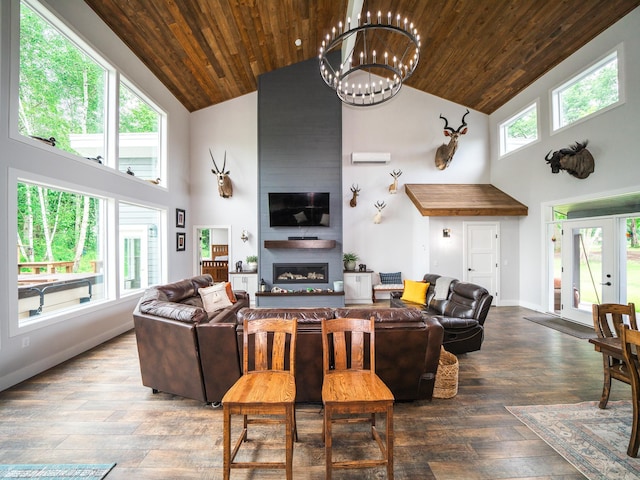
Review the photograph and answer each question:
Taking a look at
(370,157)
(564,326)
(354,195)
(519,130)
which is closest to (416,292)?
(564,326)

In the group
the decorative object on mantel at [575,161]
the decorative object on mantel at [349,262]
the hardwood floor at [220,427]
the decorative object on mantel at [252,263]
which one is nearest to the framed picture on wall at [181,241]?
the decorative object on mantel at [252,263]

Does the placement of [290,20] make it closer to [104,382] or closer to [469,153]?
[469,153]

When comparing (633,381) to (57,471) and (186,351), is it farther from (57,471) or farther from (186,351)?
(57,471)

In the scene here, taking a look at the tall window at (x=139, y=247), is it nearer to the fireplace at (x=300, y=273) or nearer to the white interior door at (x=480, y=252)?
the fireplace at (x=300, y=273)

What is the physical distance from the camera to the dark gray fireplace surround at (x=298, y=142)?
686 cm

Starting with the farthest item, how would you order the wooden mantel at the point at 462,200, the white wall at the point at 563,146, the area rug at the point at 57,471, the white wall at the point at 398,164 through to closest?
the white wall at the point at 398,164 < the wooden mantel at the point at 462,200 < the white wall at the point at 563,146 < the area rug at the point at 57,471

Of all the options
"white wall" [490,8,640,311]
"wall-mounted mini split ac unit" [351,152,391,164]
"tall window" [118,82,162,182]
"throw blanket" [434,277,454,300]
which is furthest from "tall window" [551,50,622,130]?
"tall window" [118,82,162,182]

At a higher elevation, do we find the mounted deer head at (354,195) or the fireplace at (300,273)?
the mounted deer head at (354,195)

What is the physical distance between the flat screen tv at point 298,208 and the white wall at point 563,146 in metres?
4.60

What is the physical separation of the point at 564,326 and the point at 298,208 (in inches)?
223

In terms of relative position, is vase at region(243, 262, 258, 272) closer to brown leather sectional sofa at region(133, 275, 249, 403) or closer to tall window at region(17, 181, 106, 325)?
tall window at region(17, 181, 106, 325)

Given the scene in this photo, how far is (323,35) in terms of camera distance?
20.3 feet

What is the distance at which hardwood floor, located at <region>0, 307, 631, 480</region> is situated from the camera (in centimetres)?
192

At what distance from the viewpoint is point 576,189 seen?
519 cm
